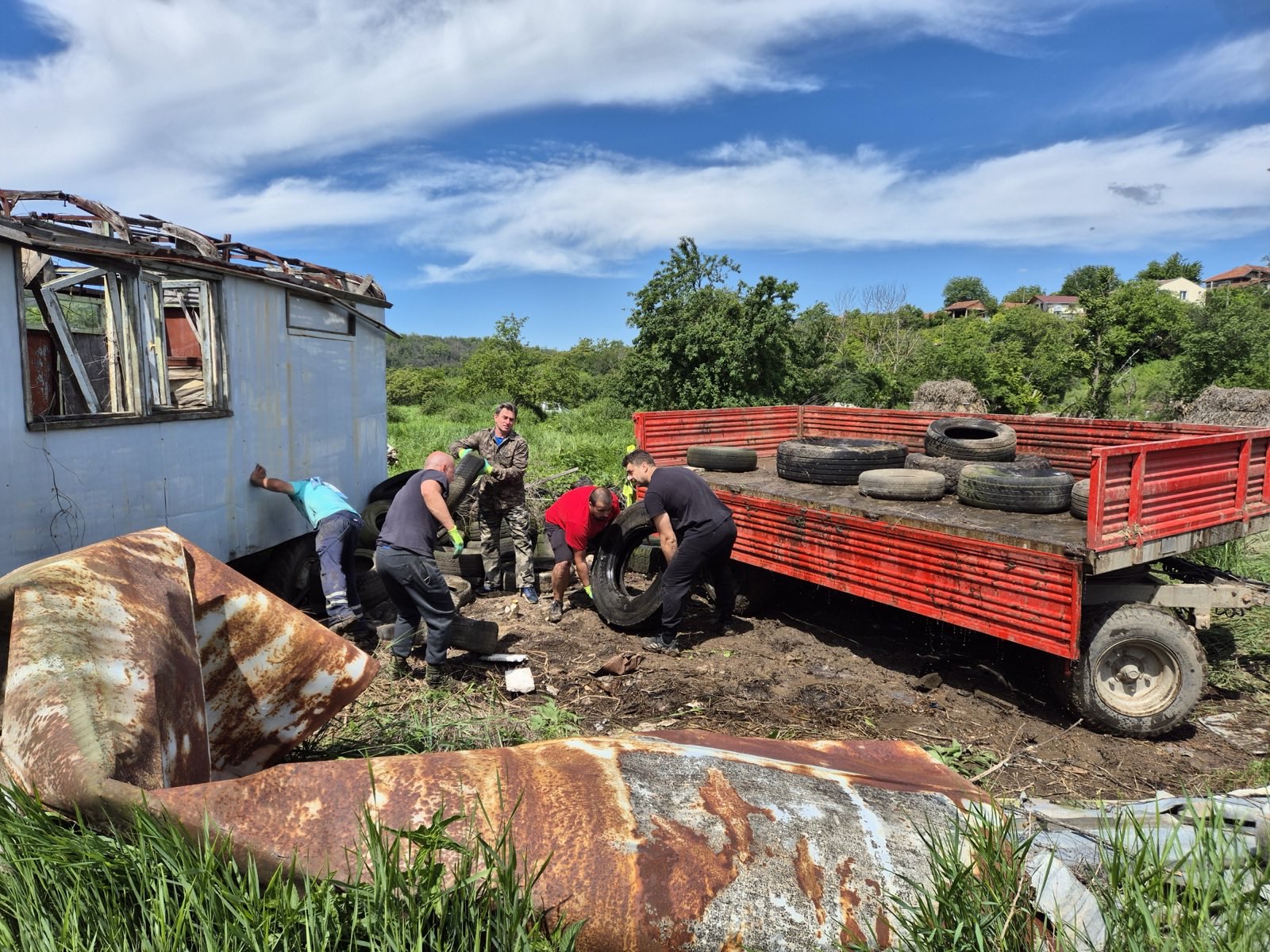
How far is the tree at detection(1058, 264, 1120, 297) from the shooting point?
111 ft

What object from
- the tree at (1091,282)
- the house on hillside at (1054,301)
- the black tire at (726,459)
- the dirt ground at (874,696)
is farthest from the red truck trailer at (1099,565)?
the house on hillside at (1054,301)

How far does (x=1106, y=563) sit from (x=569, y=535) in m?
4.11

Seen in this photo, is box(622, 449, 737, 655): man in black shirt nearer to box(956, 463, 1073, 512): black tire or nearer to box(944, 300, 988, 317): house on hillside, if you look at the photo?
box(956, 463, 1073, 512): black tire

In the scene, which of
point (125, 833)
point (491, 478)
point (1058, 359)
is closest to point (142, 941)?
point (125, 833)

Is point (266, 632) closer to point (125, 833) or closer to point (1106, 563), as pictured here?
point (125, 833)

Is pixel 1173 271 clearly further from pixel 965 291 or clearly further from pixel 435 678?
pixel 435 678

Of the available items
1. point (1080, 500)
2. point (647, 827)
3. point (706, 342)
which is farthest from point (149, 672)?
point (706, 342)

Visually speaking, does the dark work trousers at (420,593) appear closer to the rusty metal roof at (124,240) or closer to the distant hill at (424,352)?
the rusty metal roof at (124,240)

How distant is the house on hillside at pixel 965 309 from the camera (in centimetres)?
8375

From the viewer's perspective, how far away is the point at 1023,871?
205 centimetres

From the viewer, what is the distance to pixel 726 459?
7328 mm

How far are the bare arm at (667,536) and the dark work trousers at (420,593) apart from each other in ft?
5.73

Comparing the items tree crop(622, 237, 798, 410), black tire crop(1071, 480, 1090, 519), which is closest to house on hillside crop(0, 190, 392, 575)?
black tire crop(1071, 480, 1090, 519)

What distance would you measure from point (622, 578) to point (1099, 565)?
3854 millimetres
